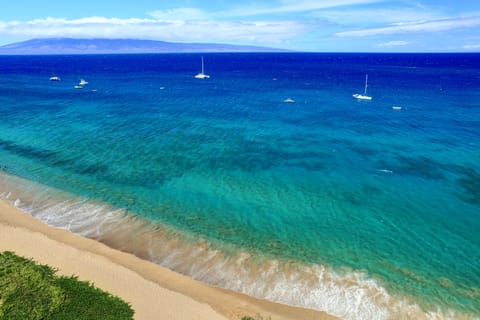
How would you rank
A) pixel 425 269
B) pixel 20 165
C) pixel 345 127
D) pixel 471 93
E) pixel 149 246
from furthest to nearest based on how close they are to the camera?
pixel 471 93 → pixel 345 127 → pixel 20 165 → pixel 149 246 → pixel 425 269

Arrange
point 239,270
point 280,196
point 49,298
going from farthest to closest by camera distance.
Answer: point 280,196, point 239,270, point 49,298

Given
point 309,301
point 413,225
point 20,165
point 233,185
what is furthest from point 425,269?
point 20,165

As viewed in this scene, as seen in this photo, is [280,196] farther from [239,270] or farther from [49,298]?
[49,298]

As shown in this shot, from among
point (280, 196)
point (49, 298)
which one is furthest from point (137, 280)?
point (280, 196)

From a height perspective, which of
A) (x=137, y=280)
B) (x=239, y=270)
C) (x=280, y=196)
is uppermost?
(x=280, y=196)

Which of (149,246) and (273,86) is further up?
(273,86)

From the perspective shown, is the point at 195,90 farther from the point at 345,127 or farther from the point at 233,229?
the point at 233,229

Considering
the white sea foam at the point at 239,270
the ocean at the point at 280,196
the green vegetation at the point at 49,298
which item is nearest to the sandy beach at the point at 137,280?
the white sea foam at the point at 239,270
